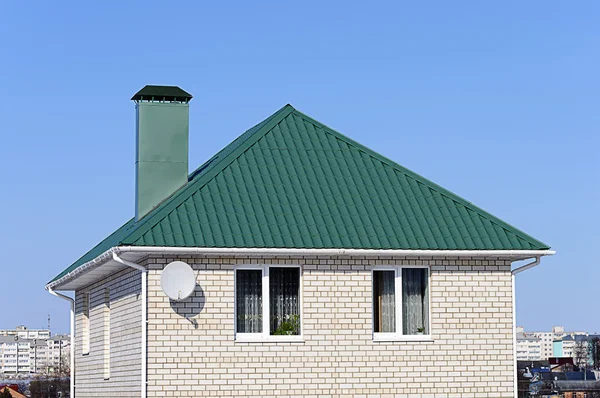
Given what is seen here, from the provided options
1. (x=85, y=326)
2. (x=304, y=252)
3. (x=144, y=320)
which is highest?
(x=304, y=252)

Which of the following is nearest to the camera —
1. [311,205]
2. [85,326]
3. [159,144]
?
[311,205]

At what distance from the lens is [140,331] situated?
61.6ft

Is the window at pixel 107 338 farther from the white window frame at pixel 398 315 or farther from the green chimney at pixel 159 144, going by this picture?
the white window frame at pixel 398 315

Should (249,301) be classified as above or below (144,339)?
above

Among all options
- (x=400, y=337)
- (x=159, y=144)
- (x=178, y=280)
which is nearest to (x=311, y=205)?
(x=400, y=337)

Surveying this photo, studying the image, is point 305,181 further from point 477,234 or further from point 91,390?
point 91,390

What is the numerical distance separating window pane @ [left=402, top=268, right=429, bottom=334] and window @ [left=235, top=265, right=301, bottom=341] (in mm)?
2030

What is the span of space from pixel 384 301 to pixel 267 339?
235 cm

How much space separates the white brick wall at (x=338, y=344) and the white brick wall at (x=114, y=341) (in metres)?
0.61

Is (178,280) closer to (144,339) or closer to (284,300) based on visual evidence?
(144,339)

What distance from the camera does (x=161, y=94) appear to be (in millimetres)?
21984

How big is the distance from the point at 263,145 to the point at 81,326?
22.9 ft

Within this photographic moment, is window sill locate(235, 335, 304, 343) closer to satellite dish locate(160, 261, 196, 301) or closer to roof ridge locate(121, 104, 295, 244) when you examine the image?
satellite dish locate(160, 261, 196, 301)

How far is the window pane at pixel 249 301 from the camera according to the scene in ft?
62.1
